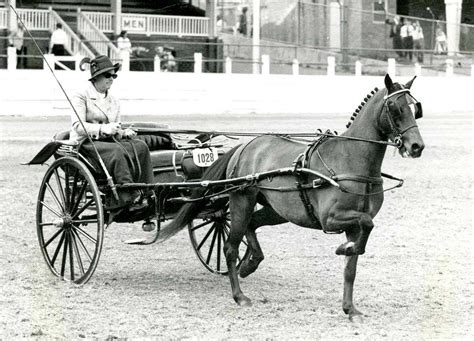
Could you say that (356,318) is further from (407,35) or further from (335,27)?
(335,27)

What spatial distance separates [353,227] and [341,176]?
1.27ft

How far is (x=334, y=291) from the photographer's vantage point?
30.2ft

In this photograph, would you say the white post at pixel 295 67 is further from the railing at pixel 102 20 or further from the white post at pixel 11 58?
the white post at pixel 11 58

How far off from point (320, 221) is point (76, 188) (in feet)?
8.25

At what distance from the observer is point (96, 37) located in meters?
35.8

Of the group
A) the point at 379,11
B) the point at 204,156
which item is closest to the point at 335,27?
the point at 379,11

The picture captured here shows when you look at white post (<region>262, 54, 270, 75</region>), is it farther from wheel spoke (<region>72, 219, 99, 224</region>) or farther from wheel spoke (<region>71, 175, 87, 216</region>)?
wheel spoke (<region>72, 219, 99, 224</region>)

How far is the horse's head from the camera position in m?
7.80

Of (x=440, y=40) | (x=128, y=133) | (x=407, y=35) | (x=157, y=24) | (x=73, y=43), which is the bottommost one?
(x=128, y=133)

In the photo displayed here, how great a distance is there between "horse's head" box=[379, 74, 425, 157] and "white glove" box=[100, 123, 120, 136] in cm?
263

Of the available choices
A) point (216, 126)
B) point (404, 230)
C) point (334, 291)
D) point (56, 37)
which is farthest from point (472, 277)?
point (56, 37)

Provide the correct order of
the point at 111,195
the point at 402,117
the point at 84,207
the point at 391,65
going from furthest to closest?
the point at 391,65 < the point at 111,195 < the point at 84,207 < the point at 402,117

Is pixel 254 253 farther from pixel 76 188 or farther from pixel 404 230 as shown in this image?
pixel 404 230

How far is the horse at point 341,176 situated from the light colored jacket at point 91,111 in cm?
153
